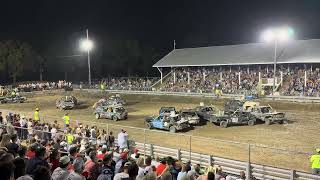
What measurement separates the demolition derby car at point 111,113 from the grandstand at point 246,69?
22.1 metres

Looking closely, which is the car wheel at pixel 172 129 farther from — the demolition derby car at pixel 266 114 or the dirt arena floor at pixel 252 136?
the demolition derby car at pixel 266 114

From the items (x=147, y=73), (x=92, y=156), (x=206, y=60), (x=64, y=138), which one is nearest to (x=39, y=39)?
(x=147, y=73)

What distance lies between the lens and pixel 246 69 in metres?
65.0

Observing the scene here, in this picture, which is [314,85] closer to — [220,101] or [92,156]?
[220,101]

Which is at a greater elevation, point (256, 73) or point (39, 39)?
point (39, 39)

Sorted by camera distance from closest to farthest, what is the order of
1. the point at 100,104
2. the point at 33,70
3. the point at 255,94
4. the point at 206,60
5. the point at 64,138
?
the point at 64,138 < the point at 100,104 < the point at 255,94 < the point at 206,60 < the point at 33,70

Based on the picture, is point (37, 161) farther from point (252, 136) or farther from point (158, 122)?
point (158, 122)

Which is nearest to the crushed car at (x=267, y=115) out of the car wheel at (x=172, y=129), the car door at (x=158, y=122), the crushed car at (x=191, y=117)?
the crushed car at (x=191, y=117)

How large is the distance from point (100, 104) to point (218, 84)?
80.1 feet

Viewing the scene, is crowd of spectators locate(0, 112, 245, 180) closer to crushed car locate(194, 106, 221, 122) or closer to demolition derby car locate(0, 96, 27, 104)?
crushed car locate(194, 106, 221, 122)

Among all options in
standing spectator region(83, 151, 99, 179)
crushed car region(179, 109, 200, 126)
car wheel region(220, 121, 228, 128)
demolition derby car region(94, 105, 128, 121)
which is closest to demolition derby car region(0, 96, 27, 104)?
demolition derby car region(94, 105, 128, 121)

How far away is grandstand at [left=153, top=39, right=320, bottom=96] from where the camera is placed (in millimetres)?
54906

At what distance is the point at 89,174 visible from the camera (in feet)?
31.4

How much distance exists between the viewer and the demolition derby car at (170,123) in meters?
30.4
